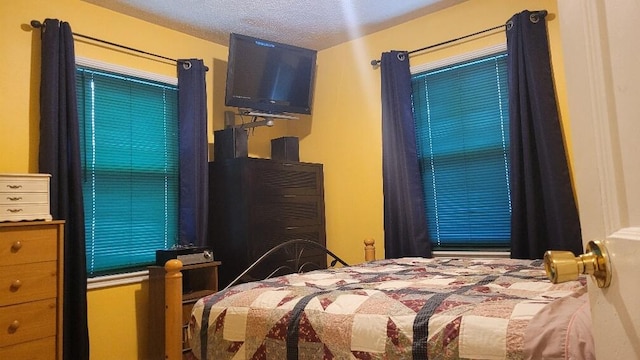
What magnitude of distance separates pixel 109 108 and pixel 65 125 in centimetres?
44

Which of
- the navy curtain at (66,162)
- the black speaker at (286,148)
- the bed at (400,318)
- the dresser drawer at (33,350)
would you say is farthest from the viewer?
the black speaker at (286,148)

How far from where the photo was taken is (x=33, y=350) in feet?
7.22

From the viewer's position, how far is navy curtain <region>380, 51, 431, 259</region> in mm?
3402

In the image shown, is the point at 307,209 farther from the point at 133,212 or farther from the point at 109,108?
the point at 109,108

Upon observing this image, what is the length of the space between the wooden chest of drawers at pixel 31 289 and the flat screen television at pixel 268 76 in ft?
5.25

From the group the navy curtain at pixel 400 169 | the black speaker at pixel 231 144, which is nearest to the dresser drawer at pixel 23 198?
the black speaker at pixel 231 144

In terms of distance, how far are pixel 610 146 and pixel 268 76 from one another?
3.27 metres

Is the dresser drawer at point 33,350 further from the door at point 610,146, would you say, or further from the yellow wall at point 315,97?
the door at point 610,146

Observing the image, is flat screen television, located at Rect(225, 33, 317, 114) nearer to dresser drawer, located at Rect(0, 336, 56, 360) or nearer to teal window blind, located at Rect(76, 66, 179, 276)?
teal window blind, located at Rect(76, 66, 179, 276)

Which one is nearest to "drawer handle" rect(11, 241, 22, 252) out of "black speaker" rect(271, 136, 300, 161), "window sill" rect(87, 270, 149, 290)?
"window sill" rect(87, 270, 149, 290)

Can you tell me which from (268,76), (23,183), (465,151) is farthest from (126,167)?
(465,151)

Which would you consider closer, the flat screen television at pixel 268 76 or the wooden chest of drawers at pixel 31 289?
the wooden chest of drawers at pixel 31 289

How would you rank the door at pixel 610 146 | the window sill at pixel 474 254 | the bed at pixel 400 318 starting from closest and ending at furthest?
the door at pixel 610 146 → the bed at pixel 400 318 → the window sill at pixel 474 254

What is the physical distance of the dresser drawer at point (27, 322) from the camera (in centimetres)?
213
